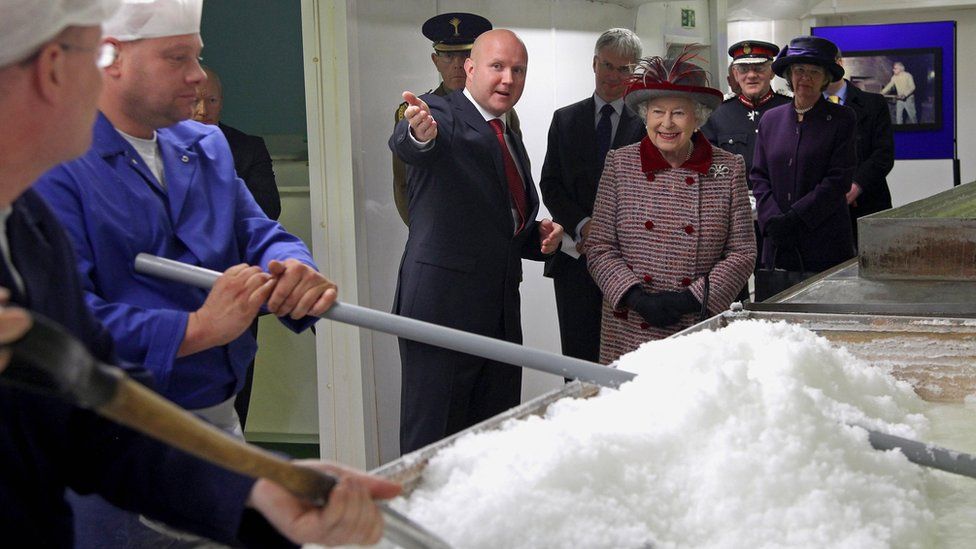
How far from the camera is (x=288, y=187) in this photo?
13.7 feet

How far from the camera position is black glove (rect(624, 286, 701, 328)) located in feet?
11.2

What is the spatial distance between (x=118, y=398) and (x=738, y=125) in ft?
16.9

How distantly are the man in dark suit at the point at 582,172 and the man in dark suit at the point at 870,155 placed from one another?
2054mm

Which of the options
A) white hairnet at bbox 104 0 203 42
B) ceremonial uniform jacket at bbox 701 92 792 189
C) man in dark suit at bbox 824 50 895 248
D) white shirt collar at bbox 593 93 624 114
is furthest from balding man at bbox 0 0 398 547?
man in dark suit at bbox 824 50 895 248

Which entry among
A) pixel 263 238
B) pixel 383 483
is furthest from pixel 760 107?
pixel 383 483

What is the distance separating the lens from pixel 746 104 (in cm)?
574

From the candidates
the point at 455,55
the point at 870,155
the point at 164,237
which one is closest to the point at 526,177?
the point at 455,55

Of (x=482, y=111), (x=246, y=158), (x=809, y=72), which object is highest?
(x=809, y=72)

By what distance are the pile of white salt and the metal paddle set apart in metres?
0.38

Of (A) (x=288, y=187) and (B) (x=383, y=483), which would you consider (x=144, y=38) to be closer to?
(B) (x=383, y=483)

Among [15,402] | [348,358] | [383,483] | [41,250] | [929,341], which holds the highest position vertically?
[41,250]

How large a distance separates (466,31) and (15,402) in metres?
3.19

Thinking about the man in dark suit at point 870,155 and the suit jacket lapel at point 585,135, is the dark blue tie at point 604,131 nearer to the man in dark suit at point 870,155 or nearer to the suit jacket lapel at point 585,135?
the suit jacket lapel at point 585,135

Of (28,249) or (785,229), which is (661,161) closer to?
(785,229)
